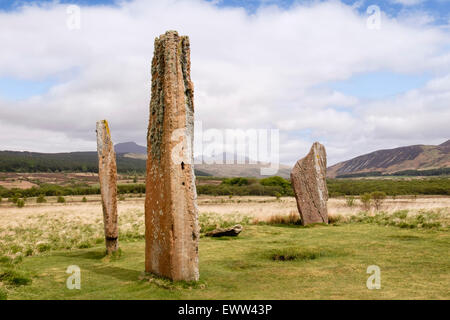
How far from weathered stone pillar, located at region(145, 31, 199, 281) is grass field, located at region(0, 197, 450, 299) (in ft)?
1.74

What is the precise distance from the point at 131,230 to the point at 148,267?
1000 centimetres

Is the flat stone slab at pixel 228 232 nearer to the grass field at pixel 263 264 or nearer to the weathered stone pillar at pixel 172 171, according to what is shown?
the grass field at pixel 263 264

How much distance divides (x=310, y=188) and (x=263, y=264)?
9.98 meters

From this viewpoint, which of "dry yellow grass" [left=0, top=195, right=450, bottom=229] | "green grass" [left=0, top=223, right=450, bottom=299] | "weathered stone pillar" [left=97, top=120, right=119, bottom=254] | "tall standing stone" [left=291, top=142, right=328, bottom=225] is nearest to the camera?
"green grass" [left=0, top=223, right=450, bottom=299]

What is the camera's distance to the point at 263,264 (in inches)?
388

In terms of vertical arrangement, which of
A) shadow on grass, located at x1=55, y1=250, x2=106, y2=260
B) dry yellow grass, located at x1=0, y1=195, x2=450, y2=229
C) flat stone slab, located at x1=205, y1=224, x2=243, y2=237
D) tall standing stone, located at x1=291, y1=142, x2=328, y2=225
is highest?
tall standing stone, located at x1=291, y1=142, x2=328, y2=225

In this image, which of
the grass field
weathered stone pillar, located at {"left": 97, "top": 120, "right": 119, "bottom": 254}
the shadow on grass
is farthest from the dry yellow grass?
weathered stone pillar, located at {"left": 97, "top": 120, "right": 119, "bottom": 254}

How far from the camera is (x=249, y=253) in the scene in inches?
449

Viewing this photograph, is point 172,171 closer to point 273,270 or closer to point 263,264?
point 273,270

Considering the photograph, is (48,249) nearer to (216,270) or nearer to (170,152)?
(216,270)

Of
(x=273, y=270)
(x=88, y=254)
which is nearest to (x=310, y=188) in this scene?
(x=273, y=270)

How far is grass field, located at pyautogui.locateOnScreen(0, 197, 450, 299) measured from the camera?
7297 millimetres

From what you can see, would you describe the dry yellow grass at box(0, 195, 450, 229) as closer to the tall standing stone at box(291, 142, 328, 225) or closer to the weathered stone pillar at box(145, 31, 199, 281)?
the tall standing stone at box(291, 142, 328, 225)

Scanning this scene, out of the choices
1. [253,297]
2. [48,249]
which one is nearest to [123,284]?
[253,297]
